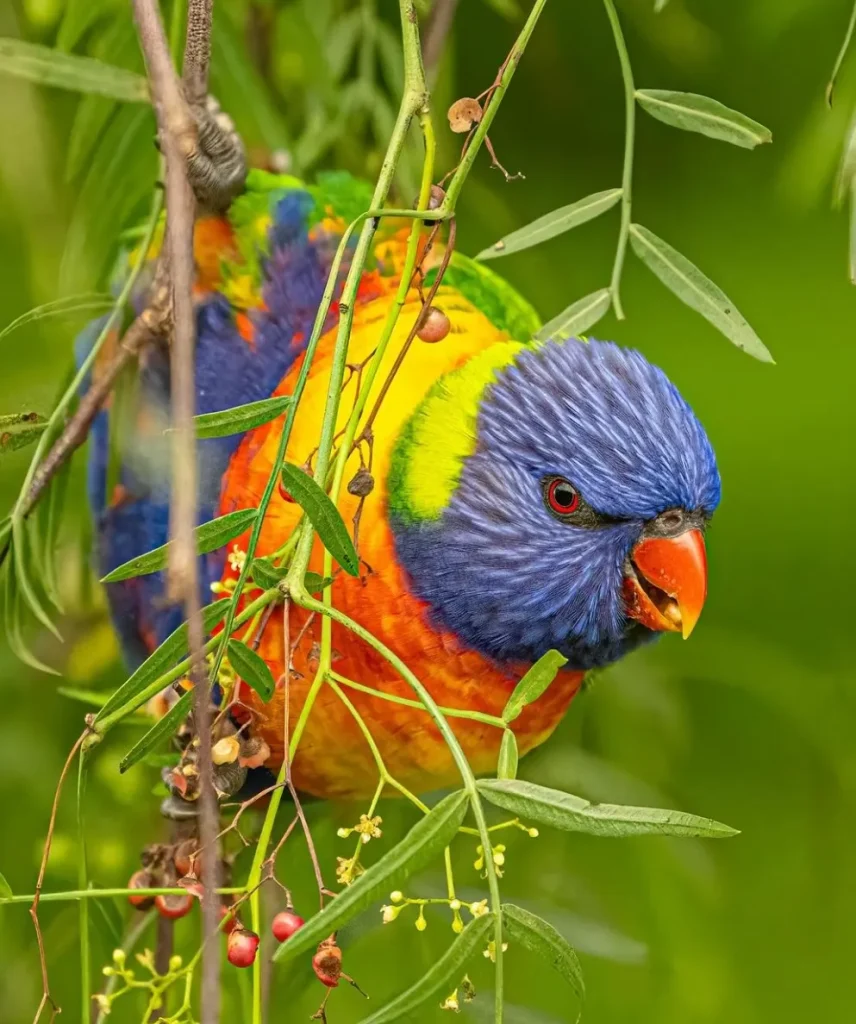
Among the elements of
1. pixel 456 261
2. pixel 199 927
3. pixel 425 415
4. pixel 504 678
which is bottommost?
pixel 199 927

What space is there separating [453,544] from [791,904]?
5.09ft

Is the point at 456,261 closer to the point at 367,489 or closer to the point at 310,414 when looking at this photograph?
the point at 310,414

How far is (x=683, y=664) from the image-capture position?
166cm

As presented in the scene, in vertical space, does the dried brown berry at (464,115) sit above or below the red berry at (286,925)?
above

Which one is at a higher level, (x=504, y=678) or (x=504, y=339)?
(x=504, y=339)

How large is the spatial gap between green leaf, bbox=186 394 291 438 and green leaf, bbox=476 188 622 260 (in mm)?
244

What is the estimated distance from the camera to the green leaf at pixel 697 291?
2.85 ft

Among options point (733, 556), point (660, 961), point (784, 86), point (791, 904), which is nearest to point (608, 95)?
point (784, 86)

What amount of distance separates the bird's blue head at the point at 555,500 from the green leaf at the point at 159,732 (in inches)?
19.6

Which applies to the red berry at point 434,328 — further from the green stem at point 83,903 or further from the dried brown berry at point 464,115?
the green stem at point 83,903

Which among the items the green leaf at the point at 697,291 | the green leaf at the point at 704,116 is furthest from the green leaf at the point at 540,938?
the green leaf at the point at 704,116

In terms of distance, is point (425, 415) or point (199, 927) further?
point (199, 927)

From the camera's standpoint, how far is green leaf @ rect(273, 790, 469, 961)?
23.3 inches

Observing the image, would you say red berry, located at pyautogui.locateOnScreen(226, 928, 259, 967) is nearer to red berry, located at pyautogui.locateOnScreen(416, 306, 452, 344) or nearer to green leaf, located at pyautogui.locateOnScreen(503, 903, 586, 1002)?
green leaf, located at pyautogui.locateOnScreen(503, 903, 586, 1002)
